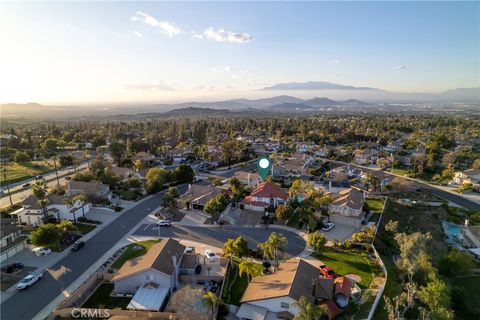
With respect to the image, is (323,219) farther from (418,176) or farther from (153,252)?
(418,176)

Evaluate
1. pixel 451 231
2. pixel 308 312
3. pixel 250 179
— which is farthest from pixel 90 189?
pixel 451 231

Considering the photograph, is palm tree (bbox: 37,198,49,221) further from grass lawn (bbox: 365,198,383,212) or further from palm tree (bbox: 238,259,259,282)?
grass lawn (bbox: 365,198,383,212)

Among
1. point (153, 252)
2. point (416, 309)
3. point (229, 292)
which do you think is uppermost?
point (153, 252)

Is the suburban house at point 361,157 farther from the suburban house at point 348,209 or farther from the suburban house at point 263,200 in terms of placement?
the suburban house at point 263,200

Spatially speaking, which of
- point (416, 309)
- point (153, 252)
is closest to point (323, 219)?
point (416, 309)

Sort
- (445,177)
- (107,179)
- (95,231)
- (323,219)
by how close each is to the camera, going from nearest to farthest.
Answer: (95,231), (323,219), (107,179), (445,177)

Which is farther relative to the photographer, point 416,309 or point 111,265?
point 111,265

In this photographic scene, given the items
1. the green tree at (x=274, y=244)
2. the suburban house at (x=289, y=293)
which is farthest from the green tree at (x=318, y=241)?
the green tree at (x=274, y=244)
